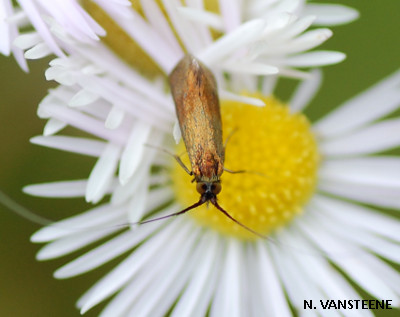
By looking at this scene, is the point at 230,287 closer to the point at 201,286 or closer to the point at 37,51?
the point at 201,286

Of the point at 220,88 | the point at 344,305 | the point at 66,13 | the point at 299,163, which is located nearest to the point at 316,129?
the point at 299,163

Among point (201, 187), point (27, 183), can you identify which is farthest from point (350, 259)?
point (27, 183)

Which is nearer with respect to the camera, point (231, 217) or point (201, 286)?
point (231, 217)

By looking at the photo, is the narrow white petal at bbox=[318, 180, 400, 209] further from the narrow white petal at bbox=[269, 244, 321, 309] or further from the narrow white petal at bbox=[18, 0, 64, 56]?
the narrow white petal at bbox=[18, 0, 64, 56]

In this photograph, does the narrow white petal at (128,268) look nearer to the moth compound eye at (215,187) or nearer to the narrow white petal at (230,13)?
the moth compound eye at (215,187)

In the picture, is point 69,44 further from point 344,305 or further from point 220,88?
point 344,305

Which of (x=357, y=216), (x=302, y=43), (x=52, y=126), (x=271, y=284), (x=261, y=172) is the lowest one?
(x=271, y=284)
